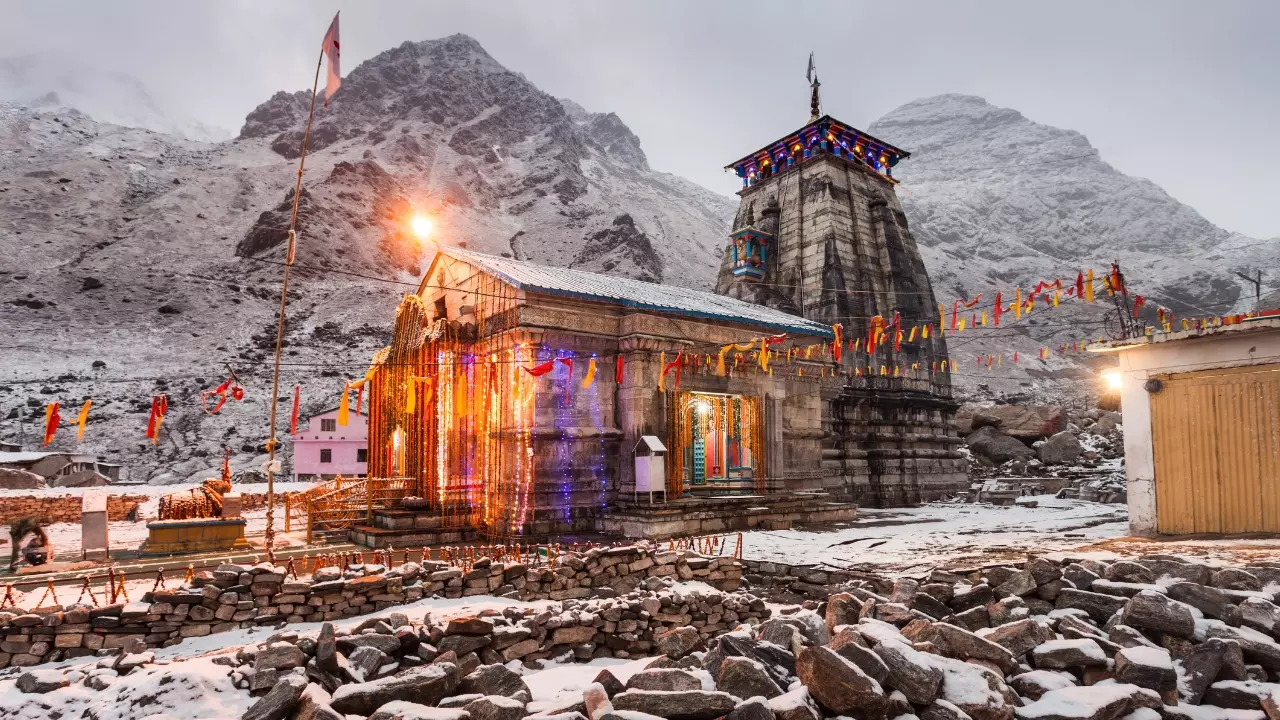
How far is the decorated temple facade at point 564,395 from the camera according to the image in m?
16.8

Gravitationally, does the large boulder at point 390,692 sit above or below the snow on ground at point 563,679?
above

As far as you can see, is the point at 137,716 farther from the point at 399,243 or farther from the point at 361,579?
the point at 399,243

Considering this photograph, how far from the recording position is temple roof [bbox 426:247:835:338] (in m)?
17.3

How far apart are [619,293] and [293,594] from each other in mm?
11682

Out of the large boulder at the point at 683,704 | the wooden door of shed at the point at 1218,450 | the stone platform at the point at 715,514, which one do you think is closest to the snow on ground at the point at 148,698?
the large boulder at the point at 683,704

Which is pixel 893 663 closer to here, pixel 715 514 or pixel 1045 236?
pixel 715 514

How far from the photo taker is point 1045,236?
129 meters

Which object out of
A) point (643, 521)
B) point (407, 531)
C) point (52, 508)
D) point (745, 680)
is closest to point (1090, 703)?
point (745, 680)

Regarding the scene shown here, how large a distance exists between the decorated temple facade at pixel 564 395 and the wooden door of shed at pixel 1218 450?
874 centimetres

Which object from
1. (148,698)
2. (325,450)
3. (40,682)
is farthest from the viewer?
(325,450)

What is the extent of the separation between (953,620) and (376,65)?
163432 mm

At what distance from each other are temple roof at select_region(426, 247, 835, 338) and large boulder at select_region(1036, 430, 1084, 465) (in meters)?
20.1

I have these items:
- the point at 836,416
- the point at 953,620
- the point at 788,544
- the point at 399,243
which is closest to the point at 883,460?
the point at 836,416

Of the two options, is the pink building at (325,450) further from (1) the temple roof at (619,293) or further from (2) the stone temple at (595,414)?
(1) the temple roof at (619,293)
